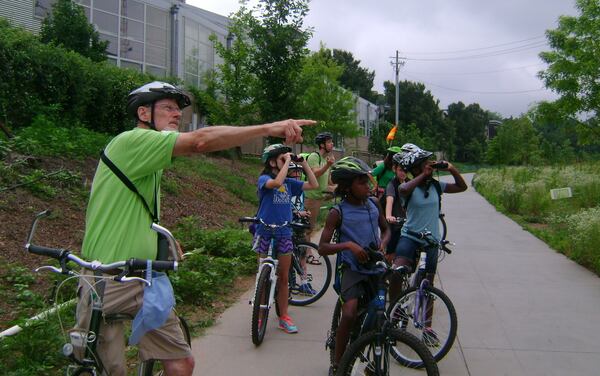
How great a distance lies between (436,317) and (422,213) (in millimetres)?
954

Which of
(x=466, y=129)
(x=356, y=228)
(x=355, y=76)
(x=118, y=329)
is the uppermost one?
(x=355, y=76)

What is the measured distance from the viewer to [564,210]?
588 inches

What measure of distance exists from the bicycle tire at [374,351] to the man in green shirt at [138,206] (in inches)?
46.5

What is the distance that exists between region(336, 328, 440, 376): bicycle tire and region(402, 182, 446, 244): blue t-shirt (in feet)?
5.56

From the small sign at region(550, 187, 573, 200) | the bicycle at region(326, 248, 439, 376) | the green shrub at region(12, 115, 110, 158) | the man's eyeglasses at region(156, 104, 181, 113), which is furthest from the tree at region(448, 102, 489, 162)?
→ the man's eyeglasses at region(156, 104, 181, 113)

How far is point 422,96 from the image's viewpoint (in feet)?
259

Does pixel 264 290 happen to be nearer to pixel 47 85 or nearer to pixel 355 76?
pixel 47 85

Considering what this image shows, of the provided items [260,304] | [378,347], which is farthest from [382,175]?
[378,347]

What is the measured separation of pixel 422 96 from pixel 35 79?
236ft

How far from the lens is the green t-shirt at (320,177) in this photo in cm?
845

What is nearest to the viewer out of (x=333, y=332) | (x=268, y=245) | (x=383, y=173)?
(x=333, y=332)

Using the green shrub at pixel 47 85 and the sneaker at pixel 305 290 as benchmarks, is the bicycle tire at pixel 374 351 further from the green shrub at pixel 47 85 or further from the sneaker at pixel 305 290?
the green shrub at pixel 47 85

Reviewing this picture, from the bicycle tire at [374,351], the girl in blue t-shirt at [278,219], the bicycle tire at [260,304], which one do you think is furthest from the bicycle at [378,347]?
the girl in blue t-shirt at [278,219]

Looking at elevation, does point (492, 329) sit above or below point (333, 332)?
below
